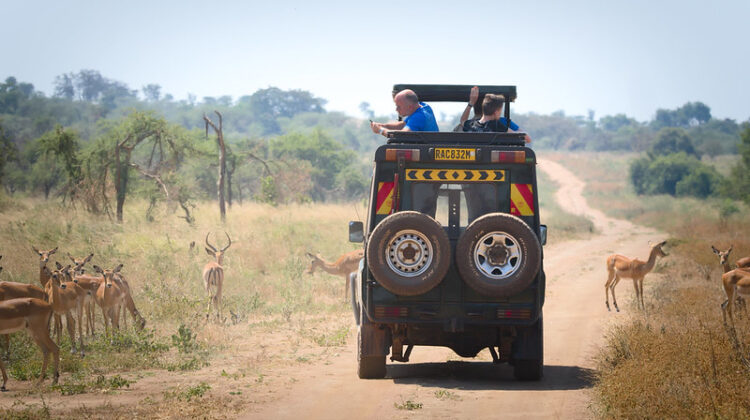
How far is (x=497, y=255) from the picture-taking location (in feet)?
25.4

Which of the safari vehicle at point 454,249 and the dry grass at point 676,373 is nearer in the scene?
the dry grass at point 676,373

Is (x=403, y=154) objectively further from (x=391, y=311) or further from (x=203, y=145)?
(x=203, y=145)

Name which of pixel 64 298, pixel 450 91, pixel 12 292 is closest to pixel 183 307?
pixel 64 298

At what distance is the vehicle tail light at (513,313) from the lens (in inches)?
310

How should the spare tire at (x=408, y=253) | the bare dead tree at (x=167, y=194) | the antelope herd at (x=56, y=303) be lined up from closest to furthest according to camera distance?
the spare tire at (x=408, y=253) → the antelope herd at (x=56, y=303) → the bare dead tree at (x=167, y=194)

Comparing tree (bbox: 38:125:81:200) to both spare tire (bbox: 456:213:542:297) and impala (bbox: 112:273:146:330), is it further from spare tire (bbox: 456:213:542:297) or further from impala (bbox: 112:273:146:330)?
spare tire (bbox: 456:213:542:297)

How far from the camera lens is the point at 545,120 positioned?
12475 centimetres

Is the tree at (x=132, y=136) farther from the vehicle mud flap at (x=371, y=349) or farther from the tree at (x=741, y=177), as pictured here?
the tree at (x=741, y=177)

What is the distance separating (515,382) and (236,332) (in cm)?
521

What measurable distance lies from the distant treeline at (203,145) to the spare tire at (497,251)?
54.7 feet

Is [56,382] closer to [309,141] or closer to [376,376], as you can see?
[376,376]

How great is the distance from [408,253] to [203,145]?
2676 centimetres

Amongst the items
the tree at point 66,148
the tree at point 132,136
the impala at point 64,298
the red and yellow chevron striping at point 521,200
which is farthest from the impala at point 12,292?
the tree at point 66,148

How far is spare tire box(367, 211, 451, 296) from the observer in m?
7.64
